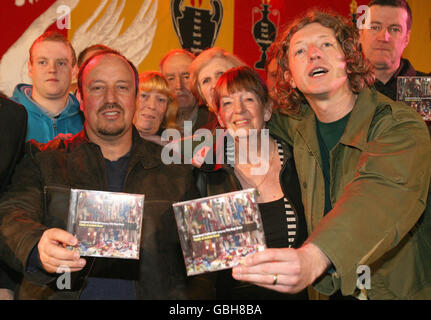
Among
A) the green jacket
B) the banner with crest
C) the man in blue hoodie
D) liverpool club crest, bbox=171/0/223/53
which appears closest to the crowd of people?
the green jacket

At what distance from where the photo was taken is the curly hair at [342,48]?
2414 mm

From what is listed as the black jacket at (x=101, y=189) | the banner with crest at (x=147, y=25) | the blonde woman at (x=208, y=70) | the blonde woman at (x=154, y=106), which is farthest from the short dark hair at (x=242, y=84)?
the banner with crest at (x=147, y=25)

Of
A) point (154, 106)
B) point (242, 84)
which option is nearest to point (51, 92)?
point (154, 106)

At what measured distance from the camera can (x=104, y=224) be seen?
1.89m

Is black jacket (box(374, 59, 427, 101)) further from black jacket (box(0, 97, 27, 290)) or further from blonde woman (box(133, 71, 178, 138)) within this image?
black jacket (box(0, 97, 27, 290))

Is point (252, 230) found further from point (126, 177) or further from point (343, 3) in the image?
point (343, 3)

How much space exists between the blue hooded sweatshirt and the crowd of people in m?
0.08

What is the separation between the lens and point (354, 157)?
2119 millimetres

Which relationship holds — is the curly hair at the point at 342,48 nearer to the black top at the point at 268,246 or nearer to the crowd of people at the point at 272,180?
the crowd of people at the point at 272,180

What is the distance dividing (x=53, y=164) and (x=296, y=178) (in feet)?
4.34

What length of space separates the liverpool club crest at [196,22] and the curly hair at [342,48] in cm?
258

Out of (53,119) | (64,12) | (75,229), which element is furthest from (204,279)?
(64,12)

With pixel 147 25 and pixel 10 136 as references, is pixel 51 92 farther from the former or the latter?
pixel 147 25

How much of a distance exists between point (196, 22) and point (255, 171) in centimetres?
295
